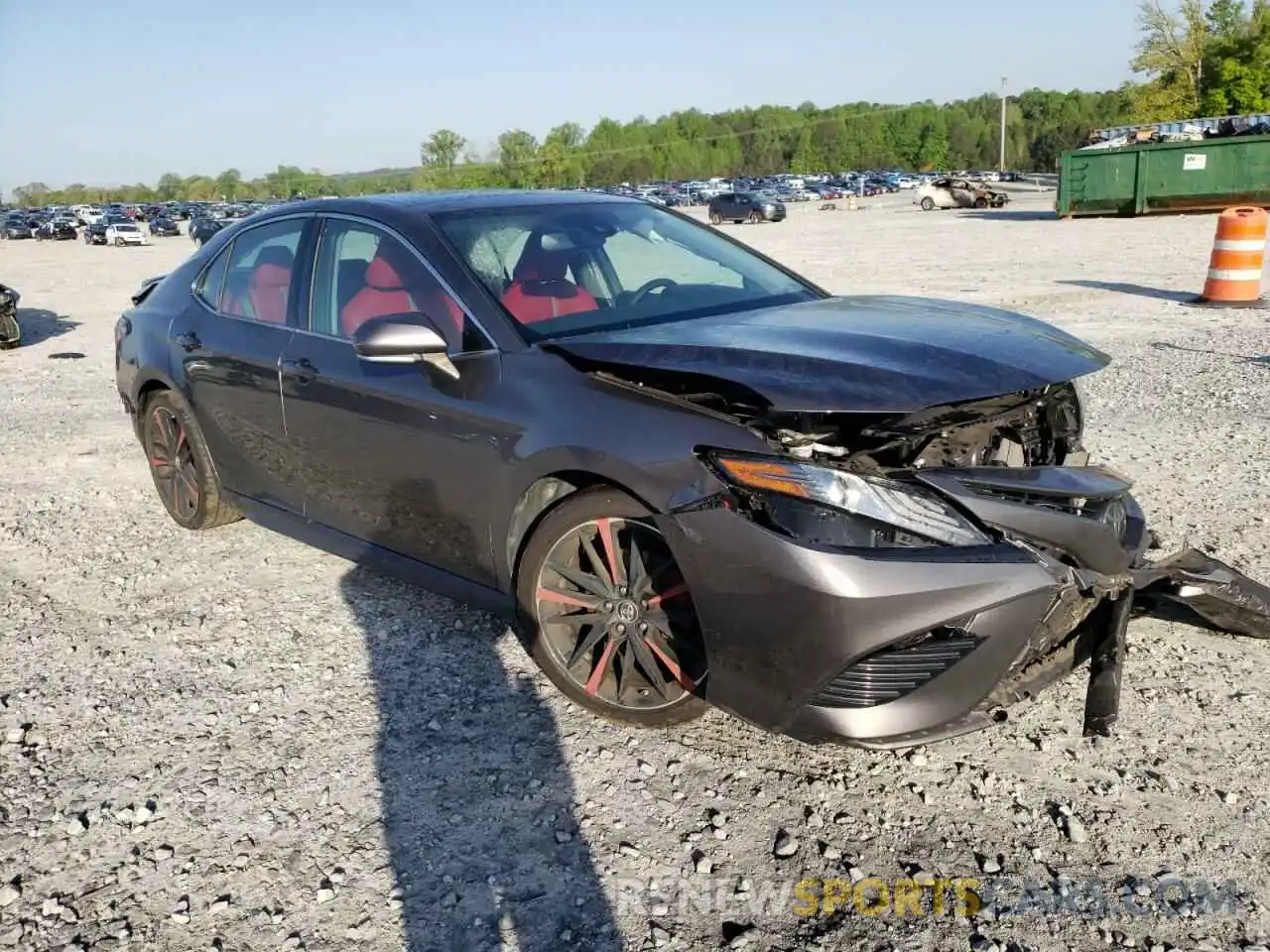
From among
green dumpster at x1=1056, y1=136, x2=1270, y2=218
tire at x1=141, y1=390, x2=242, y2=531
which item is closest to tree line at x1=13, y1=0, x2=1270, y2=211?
green dumpster at x1=1056, y1=136, x2=1270, y2=218

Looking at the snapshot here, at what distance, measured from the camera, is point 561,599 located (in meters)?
3.31

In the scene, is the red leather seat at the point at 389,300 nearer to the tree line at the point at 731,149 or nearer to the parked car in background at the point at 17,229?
the parked car in background at the point at 17,229


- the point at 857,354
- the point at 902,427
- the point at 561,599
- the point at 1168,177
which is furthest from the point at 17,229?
the point at 902,427

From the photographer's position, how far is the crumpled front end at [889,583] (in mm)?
2623

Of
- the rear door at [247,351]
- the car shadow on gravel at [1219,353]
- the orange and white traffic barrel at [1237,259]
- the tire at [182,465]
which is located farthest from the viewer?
the orange and white traffic barrel at [1237,259]

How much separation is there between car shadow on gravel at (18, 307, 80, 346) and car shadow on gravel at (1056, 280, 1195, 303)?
14.3 m

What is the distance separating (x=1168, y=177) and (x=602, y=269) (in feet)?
99.8

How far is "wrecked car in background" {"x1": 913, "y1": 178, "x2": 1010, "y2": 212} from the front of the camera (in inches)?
1870

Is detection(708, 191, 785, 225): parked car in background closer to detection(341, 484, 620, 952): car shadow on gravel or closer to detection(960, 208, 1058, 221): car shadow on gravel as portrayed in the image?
detection(960, 208, 1058, 221): car shadow on gravel

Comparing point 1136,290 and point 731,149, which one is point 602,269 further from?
point 731,149

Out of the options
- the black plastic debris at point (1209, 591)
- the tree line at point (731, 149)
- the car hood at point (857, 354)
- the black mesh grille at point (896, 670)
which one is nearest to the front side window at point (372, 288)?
the car hood at point (857, 354)

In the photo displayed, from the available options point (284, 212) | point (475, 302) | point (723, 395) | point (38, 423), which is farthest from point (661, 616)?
point (38, 423)

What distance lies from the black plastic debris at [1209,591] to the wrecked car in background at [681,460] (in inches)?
6.8

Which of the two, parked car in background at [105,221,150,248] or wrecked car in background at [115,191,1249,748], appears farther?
parked car in background at [105,221,150,248]
